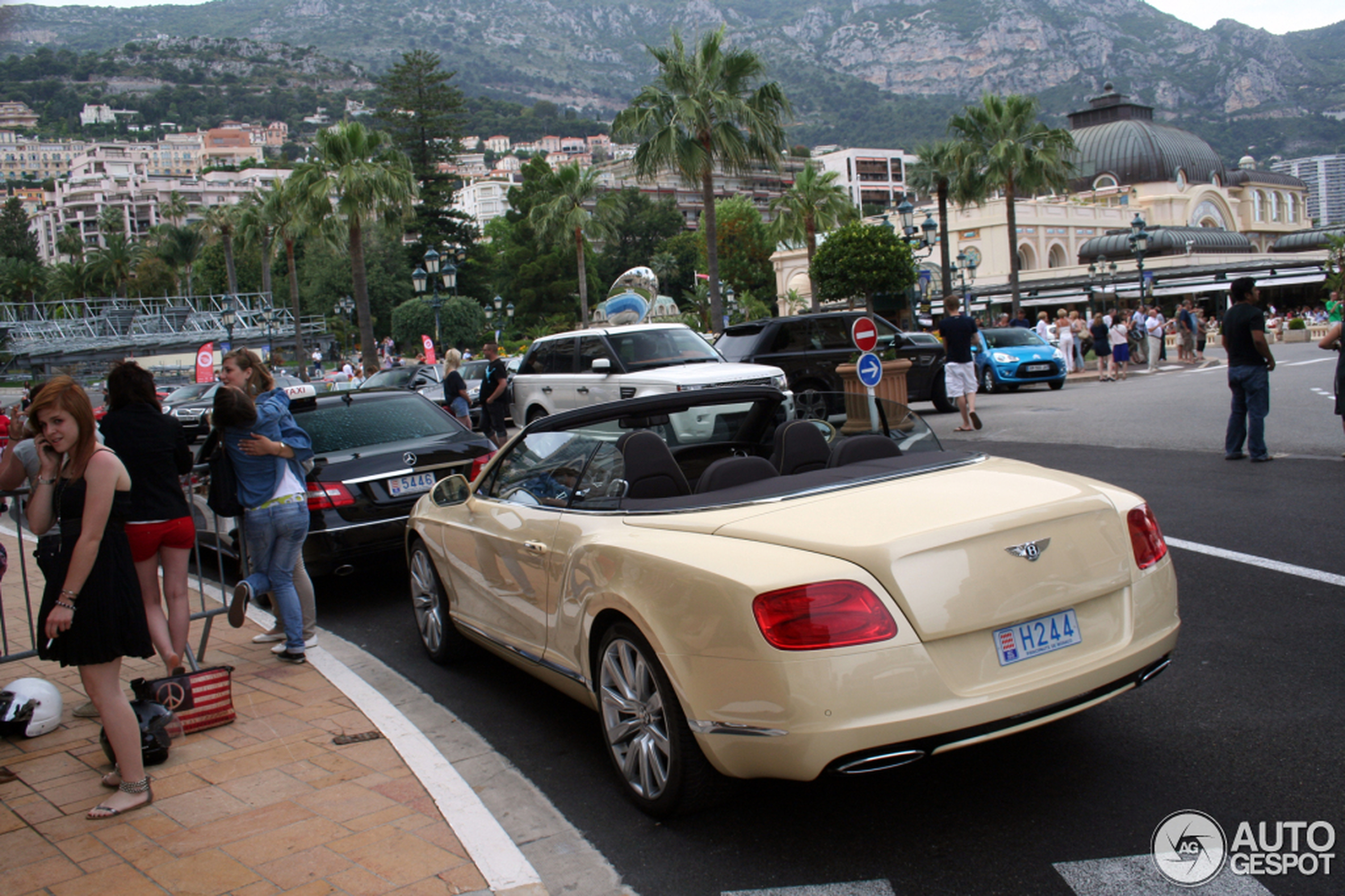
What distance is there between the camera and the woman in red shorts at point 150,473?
484 cm

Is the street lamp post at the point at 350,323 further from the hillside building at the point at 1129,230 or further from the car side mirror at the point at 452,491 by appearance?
the car side mirror at the point at 452,491

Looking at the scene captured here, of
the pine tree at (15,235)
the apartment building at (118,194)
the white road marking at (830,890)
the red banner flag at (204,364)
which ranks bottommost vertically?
the white road marking at (830,890)

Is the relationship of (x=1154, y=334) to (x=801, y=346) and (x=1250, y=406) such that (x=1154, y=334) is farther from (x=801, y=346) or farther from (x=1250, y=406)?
(x=1250, y=406)

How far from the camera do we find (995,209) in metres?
78.6

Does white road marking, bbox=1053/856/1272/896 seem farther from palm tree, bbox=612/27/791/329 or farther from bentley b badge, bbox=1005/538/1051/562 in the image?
palm tree, bbox=612/27/791/329

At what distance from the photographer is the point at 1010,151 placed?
3716cm

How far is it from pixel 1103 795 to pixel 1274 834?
1.63ft

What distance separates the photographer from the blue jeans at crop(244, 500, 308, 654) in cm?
575

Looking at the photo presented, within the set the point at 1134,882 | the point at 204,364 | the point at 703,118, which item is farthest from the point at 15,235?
the point at 1134,882

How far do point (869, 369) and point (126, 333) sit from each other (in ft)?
199

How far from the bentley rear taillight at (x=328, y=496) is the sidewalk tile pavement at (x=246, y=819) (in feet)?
6.37

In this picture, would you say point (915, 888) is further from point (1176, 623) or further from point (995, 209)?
point (995, 209)

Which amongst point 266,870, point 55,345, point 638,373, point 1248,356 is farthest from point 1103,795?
point 55,345

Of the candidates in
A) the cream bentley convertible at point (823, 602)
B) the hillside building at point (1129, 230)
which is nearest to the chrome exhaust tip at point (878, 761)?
the cream bentley convertible at point (823, 602)
